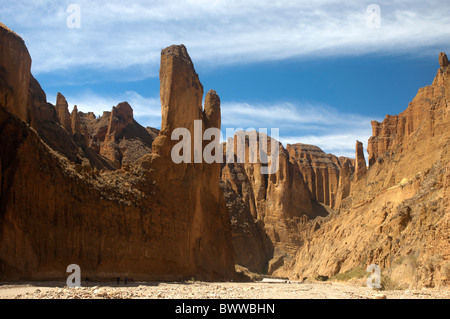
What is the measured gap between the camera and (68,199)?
30484mm

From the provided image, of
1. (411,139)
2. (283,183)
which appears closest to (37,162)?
(411,139)

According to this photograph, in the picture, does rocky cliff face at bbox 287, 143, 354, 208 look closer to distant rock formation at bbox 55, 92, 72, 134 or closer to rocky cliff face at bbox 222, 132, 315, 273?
rocky cliff face at bbox 222, 132, 315, 273

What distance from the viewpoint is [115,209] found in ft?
111

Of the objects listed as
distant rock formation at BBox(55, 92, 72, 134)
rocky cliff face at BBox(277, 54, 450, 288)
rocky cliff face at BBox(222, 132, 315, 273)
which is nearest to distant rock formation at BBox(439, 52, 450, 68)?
rocky cliff face at BBox(277, 54, 450, 288)

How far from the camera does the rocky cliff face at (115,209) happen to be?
1077 inches

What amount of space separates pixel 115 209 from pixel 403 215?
2316 cm

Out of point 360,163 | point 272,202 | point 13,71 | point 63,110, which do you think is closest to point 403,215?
point 13,71

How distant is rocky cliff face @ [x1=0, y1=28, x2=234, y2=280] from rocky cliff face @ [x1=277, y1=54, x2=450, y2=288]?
45.8 feet

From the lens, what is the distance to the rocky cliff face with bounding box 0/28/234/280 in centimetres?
2734

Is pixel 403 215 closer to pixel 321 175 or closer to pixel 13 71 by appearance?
pixel 13 71

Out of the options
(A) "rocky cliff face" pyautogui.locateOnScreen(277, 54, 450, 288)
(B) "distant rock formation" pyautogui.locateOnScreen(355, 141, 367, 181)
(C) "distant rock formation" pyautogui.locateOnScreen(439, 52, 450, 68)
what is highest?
(C) "distant rock formation" pyautogui.locateOnScreen(439, 52, 450, 68)

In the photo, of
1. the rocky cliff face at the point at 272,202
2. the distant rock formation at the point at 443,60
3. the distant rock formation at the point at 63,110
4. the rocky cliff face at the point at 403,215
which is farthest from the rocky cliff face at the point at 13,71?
the rocky cliff face at the point at 272,202

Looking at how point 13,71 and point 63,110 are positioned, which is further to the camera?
point 63,110

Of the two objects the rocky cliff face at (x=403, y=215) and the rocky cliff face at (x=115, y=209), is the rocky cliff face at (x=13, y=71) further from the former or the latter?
the rocky cliff face at (x=403, y=215)
